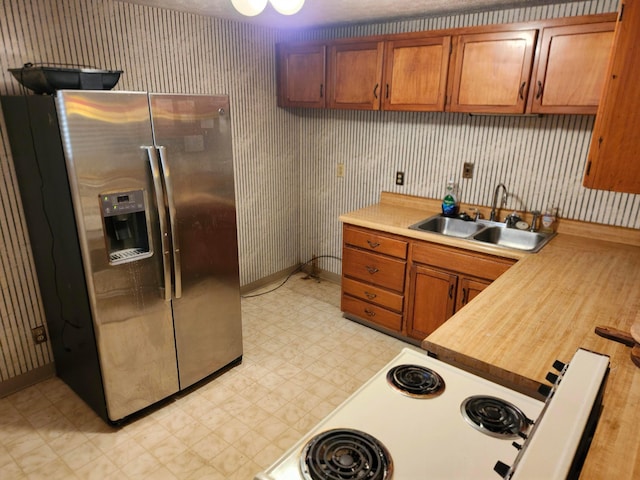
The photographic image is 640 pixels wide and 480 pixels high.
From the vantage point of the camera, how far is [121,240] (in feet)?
7.11

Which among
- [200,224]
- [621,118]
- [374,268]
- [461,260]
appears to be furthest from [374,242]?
[621,118]

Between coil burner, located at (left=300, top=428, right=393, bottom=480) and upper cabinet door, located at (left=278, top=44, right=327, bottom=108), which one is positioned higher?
upper cabinet door, located at (left=278, top=44, right=327, bottom=108)

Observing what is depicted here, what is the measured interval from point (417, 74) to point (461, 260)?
1285mm

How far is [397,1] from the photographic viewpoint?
2.51 meters

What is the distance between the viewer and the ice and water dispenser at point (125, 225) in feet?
6.63

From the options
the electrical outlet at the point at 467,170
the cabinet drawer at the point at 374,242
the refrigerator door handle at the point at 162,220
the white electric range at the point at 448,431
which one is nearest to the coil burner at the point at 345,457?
the white electric range at the point at 448,431

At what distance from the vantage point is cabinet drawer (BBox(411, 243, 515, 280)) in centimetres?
251

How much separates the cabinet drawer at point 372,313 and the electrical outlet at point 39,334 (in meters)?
2.08

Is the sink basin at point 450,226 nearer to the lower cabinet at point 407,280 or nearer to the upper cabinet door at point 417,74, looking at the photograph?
the lower cabinet at point 407,280

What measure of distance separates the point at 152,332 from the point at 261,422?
780 mm

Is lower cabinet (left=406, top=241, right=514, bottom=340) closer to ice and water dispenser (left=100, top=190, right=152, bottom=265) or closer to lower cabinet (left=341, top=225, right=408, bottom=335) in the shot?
lower cabinet (left=341, top=225, right=408, bottom=335)

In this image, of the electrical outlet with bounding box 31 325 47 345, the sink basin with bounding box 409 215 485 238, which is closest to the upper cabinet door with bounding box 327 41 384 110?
the sink basin with bounding box 409 215 485 238

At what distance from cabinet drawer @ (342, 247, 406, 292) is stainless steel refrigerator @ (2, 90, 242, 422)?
101 cm

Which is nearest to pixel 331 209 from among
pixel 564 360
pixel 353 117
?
pixel 353 117
